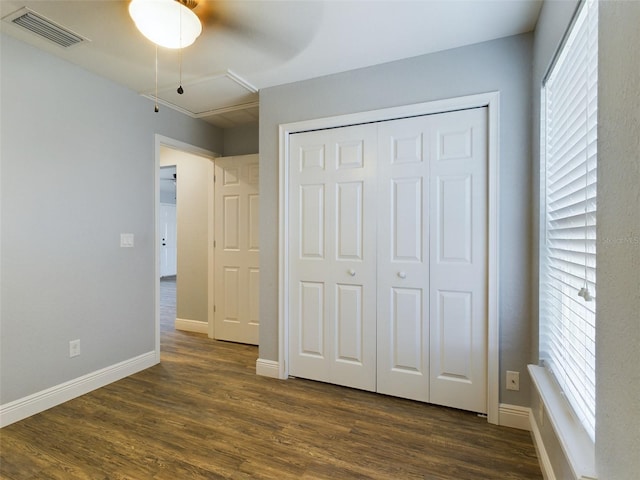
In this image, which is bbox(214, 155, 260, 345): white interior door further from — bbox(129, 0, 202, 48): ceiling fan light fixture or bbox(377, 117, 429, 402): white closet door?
bbox(129, 0, 202, 48): ceiling fan light fixture

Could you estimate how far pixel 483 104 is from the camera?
218cm

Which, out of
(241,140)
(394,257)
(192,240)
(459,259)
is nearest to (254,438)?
(394,257)

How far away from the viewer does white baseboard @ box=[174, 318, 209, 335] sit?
13.9 ft

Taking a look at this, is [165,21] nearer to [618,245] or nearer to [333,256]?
[333,256]

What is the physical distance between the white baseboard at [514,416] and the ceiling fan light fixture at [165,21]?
2.84m

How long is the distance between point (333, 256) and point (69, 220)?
2008 mm

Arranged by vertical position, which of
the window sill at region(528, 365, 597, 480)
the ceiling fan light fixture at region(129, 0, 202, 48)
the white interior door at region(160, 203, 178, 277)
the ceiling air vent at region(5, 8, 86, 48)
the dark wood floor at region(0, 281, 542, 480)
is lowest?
the dark wood floor at region(0, 281, 542, 480)

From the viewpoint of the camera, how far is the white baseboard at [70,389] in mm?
2158

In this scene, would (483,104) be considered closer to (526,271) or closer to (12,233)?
(526,271)

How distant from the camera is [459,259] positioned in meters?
2.26

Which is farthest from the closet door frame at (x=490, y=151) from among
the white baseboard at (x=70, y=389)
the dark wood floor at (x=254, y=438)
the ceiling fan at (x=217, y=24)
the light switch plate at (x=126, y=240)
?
the white baseboard at (x=70, y=389)

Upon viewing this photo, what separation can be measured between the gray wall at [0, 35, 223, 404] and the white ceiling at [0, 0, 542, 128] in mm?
261

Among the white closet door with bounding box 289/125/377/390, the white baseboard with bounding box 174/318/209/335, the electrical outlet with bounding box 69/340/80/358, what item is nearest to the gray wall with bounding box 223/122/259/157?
the white closet door with bounding box 289/125/377/390

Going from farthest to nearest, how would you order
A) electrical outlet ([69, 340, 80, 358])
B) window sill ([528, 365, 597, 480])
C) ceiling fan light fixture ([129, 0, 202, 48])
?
electrical outlet ([69, 340, 80, 358]) → ceiling fan light fixture ([129, 0, 202, 48]) → window sill ([528, 365, 597, 480])
